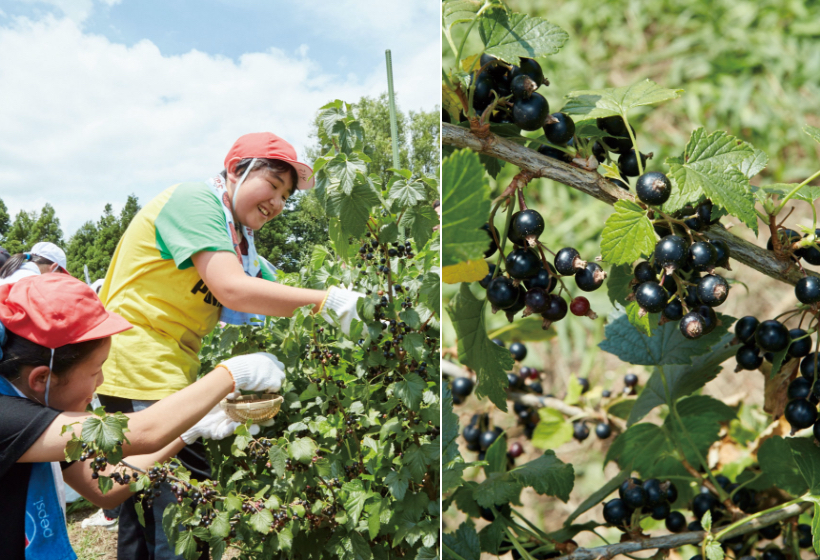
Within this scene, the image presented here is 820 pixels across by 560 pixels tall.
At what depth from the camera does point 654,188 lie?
0.40 meters

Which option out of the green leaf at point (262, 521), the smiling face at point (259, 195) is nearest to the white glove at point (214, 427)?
the green leaf at point (262, 521)

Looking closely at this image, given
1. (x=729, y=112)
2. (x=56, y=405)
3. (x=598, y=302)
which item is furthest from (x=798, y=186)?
(x=729, y=112)

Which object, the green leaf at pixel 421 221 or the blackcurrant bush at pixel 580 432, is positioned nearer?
the green leaf at pixel 421 221

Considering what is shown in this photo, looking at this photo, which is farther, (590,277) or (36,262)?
(36,262)

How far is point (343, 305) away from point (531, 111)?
432 millimetres

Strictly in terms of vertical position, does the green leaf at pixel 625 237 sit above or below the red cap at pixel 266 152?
below

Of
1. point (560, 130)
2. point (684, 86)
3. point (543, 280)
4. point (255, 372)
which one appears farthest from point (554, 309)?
point (684, 86)

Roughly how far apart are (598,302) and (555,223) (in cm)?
63

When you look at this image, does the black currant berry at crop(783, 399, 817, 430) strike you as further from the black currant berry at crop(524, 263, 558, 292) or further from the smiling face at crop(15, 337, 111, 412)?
the smiling face at crop(15, 337, 111, 412)

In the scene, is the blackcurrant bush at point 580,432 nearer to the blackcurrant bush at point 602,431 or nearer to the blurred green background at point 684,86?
Answer: the blackcurrant bush at point 602,431

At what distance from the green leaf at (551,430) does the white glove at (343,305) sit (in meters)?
0.29

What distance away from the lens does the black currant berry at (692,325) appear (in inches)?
16.4

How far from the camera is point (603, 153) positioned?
509mm

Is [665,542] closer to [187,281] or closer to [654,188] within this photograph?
[654,188]
